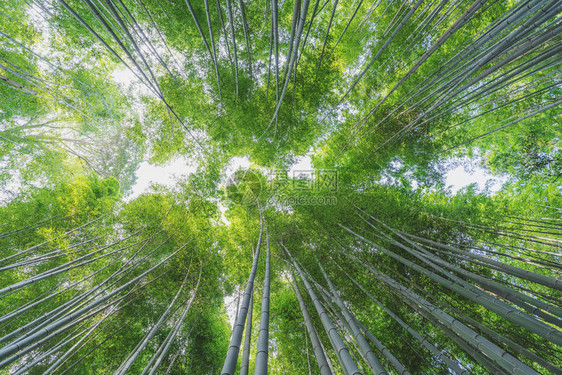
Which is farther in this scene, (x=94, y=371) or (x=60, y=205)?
(x=60, y=205)

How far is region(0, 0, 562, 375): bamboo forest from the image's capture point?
3.93m

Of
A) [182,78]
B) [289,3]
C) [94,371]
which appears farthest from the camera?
[182,78]

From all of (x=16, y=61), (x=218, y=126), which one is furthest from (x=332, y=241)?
(x=16, y=61)

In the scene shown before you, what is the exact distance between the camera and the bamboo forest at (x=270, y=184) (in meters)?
3.93

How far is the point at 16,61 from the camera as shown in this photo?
16.5 ft

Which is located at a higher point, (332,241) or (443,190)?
(443,190)

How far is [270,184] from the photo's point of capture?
6.23 metres

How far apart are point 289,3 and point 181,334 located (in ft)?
25.3

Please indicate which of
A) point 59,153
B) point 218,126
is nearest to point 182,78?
point 218,126

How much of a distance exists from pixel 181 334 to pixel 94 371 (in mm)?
1530

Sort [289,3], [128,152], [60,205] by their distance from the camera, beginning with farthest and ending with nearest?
[128,152] < [60,205] < [289,3]

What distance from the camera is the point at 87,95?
18.8 ft

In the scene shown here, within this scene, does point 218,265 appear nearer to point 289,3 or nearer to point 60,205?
point 60,205

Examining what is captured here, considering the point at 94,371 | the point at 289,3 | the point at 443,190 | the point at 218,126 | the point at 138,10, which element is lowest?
the point at 94,371
